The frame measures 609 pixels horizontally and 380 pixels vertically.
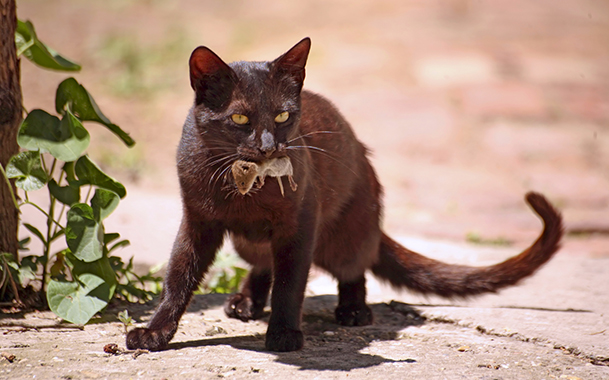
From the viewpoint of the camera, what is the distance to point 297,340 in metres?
2.21

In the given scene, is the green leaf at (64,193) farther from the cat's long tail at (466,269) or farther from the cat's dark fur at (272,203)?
the cat's long tail at (466,269)

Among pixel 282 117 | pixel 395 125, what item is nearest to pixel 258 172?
pixel 282 117

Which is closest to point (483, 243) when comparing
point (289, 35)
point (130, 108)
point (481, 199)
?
point (481, 199)

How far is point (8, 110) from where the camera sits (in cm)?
233

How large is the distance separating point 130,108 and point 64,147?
440 cm

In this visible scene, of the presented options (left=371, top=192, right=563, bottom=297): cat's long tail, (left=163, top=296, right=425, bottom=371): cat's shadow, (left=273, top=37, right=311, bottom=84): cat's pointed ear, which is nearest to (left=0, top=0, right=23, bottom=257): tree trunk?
(left=163, top=296, right=425, bottom=371): cat's shadow

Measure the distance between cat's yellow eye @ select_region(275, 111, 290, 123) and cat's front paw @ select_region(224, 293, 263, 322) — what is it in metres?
0.98

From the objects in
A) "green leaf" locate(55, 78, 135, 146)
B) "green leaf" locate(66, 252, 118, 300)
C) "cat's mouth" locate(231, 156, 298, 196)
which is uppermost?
"green leaf" locate(55, 78, 135, 146)

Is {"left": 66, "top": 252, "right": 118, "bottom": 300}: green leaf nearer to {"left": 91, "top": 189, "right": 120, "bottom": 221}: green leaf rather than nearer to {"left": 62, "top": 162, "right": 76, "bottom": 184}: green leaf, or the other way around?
{"left": 91, "top": 189, "right": 120, "bottom": 221}: green leaf

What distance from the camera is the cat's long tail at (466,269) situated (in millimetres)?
2756

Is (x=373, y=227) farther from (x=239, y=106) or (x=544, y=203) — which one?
(x=239, y=106)

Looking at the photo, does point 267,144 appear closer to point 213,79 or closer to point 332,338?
point 213,79

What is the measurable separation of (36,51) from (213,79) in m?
0.89

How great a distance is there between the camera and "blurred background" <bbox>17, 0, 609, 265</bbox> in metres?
4.97
